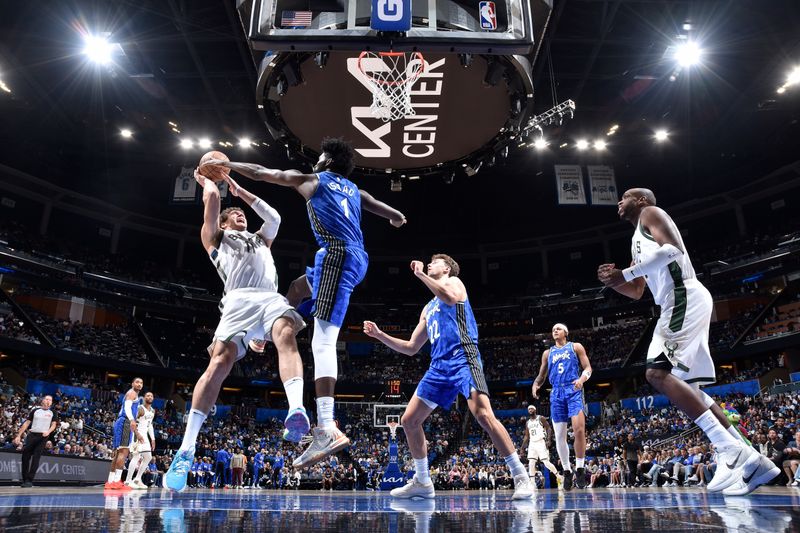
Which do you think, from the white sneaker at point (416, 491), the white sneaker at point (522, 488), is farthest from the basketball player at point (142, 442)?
the white sneaker at point (522, 488)

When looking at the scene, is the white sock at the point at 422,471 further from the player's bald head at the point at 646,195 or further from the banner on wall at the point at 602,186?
the banner on wall at the point at 602,186

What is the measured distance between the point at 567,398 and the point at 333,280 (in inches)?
200

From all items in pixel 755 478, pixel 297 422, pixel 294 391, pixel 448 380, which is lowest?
pixel 755 478

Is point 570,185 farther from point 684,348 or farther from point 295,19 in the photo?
point 684,348

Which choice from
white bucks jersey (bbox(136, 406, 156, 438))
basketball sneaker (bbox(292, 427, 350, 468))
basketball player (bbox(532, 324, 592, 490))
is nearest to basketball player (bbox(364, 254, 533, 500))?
basketball sneaker (bbox(292, 427, 350, 468))

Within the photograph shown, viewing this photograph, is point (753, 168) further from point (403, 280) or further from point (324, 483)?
point (324, 483)

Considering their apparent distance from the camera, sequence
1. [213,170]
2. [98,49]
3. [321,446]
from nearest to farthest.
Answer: [321,446] → [213,170] → [98,49]

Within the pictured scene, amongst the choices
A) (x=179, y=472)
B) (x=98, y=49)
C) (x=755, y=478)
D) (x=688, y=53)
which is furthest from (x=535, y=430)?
(x=98, y=49)

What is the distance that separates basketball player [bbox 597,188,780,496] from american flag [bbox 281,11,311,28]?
362cm

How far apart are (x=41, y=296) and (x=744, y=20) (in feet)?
110

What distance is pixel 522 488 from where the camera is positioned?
168 inches

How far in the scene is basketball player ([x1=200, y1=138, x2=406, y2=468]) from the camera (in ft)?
12.3

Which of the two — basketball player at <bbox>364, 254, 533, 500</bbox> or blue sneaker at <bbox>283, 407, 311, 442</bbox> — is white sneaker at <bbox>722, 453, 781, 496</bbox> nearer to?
basketball player at <bbox>364, 254, 533, 500</bbox>

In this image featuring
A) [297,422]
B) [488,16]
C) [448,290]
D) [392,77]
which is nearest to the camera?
[297,422]
